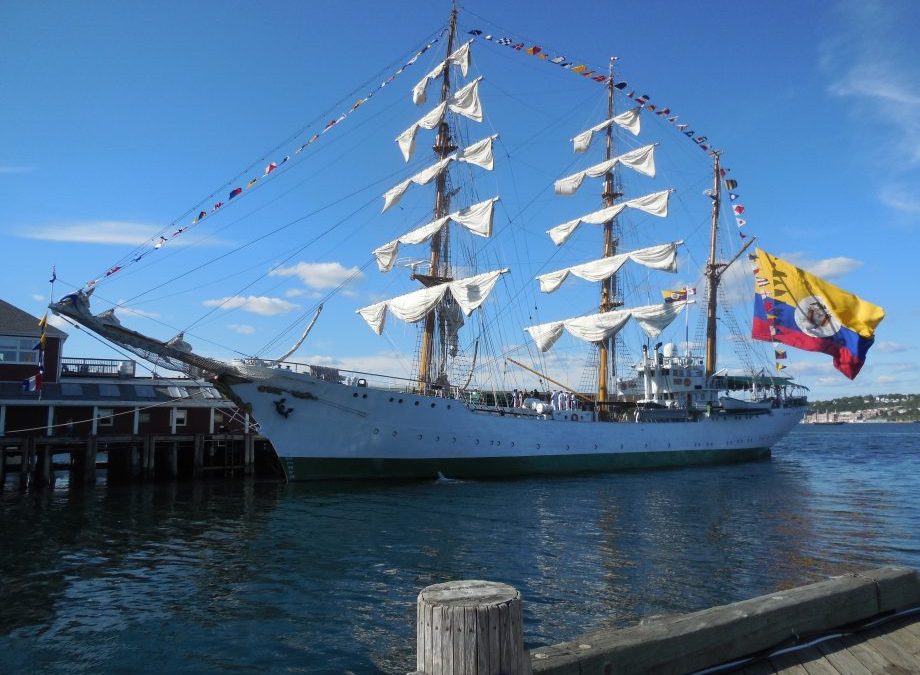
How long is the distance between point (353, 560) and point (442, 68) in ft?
106

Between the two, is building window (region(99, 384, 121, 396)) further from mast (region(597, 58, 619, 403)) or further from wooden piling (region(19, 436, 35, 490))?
mast (region(597, 58, 619, 403))

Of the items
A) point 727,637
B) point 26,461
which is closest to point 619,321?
point 26,461

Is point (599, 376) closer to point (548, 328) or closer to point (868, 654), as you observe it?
point (548, 328)

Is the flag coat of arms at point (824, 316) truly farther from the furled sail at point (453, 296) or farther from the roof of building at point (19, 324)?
the roof of building at point (19, 324)

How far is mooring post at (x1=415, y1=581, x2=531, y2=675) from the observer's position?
2906 mm

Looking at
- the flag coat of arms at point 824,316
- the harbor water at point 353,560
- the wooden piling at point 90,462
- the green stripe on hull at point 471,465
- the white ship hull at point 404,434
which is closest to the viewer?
the harbor water at point 353,560

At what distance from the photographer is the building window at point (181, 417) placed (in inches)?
1214

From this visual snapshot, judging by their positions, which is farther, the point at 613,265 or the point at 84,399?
the point at 613,265

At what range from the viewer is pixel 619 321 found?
3997 cm

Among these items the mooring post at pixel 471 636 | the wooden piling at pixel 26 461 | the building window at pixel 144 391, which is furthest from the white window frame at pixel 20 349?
the mooring post at pixel 471 636

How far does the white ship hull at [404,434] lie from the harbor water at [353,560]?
151 cm

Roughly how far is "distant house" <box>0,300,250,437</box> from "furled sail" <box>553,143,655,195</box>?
2829 centimetres

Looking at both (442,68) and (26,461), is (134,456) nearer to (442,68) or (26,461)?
(26,461)

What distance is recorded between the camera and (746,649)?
13.4 ft
